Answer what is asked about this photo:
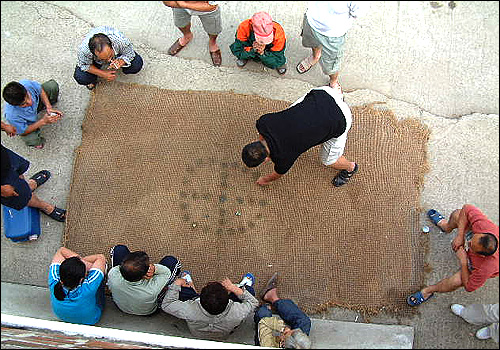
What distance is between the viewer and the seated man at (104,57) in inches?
131

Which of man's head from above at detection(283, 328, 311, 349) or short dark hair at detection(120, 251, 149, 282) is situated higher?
short dark hair at detection(120, 251, 149, 282)

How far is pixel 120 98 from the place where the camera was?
12.3 feet

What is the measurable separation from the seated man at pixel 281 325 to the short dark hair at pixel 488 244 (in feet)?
3.78

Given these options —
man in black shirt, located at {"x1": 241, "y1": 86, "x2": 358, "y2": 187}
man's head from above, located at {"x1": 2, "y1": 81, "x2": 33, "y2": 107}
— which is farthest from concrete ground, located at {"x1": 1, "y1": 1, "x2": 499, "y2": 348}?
man in black shirt, located at {"x1": 241, "y1": 86, "x2": 358, "y2": 187}

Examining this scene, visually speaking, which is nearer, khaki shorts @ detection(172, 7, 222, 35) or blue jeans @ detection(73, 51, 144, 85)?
khaki shorts @ detection(172, 7, 222, 35)

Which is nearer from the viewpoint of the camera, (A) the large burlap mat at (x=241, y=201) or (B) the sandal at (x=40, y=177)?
(A) the large burlap mat at (x=241, y=201)

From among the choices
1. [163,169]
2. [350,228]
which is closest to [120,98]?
[163,169]

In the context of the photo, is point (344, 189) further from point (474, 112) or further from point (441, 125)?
point (474, 112)

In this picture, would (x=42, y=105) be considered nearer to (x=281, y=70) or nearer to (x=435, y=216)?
(x=281, y=70)

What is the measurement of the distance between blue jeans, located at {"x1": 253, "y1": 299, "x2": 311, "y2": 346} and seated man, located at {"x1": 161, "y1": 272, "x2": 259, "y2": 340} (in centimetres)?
7

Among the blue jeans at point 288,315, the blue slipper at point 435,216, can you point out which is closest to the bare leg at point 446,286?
the blue slipper at point 435,216

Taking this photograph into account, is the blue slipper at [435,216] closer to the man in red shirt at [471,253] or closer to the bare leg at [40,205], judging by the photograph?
the man in red shirt at [471,253]

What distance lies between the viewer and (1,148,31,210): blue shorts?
9.84 feet

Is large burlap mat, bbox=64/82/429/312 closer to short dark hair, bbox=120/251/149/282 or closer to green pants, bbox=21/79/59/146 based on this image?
green pants, bbox=21/79/59/146
